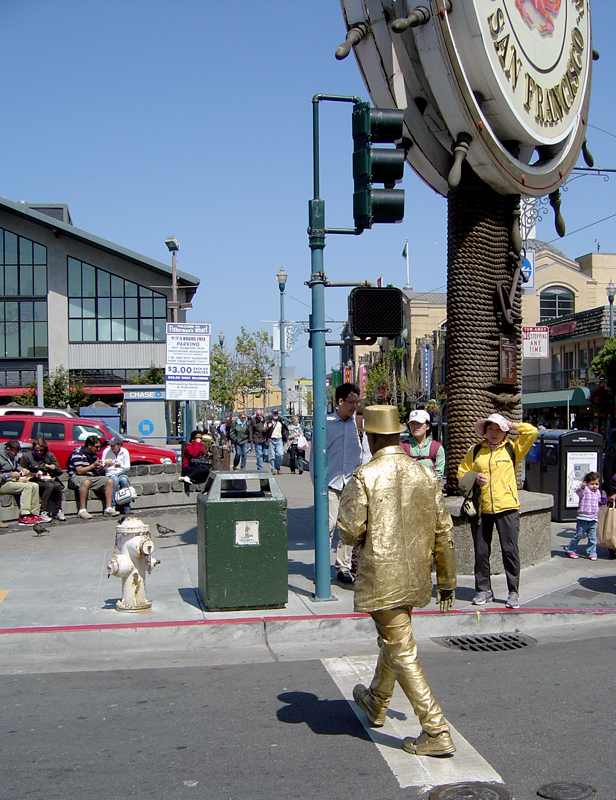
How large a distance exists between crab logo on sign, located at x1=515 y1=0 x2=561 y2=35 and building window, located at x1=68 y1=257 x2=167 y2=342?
4052 centimetres

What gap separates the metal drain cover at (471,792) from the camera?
3672mm

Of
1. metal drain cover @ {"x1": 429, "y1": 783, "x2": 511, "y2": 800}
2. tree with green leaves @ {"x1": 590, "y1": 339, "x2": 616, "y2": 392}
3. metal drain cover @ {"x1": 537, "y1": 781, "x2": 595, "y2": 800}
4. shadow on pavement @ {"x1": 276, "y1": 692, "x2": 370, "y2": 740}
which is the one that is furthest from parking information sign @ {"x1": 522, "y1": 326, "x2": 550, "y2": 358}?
metal drain cover @ {"x1": 429, "y1": 783, "x2": 511, "y2": 800}

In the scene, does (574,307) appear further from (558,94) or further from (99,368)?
(558,94)

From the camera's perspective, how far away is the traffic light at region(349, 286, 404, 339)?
285 inches

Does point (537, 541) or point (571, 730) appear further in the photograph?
point (537, 541)

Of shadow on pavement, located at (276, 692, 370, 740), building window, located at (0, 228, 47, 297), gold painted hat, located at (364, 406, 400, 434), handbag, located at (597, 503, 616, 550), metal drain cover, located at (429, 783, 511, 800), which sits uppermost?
building window, located at (0, 228, 47, 297)

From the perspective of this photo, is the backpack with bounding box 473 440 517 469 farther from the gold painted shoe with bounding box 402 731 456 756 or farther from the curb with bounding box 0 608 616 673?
the gold painted shoe with bounding box 402 731 456 756

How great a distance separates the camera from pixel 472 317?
906 centimetres

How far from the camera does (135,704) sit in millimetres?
5098

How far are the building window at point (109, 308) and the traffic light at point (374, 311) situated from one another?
4270 centimetres

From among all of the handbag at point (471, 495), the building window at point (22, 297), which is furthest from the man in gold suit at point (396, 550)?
the building window at point (22, 297)

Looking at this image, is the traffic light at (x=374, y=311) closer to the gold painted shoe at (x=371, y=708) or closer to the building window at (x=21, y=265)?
the gold painted shoe at (x=371, y=708)

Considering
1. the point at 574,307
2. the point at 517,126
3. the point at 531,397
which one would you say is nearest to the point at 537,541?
the point at 517,126

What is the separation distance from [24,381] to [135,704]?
4752cm
